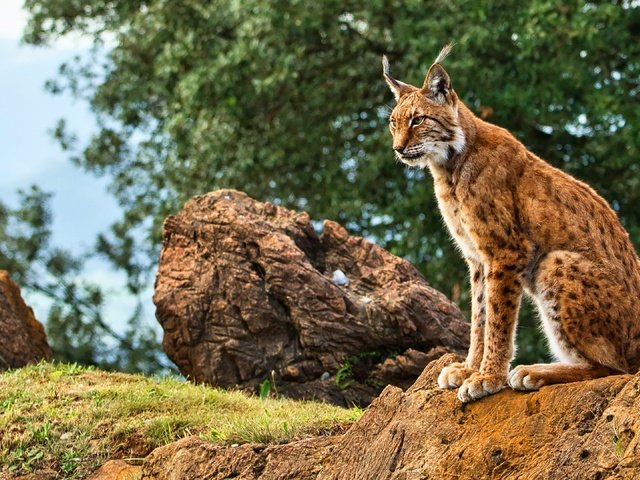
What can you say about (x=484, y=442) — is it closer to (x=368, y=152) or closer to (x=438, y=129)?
(x=438, y=129)

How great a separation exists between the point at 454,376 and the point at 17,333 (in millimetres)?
6790

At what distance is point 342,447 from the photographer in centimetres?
759

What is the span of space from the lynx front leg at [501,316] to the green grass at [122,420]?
1.94 metres

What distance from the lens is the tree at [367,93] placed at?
17.9 m

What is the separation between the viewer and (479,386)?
274 inches

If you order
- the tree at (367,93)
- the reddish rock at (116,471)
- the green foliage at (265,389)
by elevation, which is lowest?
the reddish rock at (116,471)

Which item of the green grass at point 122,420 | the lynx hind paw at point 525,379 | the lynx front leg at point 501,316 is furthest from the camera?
the green grass at point 122,420

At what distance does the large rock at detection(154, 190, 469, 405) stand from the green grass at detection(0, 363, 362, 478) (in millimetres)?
847

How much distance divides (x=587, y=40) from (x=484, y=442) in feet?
39.9

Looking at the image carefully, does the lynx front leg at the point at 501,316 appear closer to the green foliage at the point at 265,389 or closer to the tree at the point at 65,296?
the green foliage at the point at 265,389

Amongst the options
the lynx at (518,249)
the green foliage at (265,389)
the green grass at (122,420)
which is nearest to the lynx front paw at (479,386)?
the lynx at (518,249)

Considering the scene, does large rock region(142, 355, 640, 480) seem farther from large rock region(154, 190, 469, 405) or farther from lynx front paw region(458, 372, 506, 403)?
large rock region(154, 190, 469, 405)

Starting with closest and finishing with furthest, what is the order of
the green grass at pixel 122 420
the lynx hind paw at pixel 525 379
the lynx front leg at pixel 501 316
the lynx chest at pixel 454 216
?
the lynx hind paw at pixel 525 379 → the lynx front leg at pixel 501 316 → the lynx chest at pixel 454 216 → the green grass at pixel 122 420

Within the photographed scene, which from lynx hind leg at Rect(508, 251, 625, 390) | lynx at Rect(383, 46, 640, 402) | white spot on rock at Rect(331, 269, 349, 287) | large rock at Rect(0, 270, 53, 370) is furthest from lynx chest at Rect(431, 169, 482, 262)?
large rock at Rect(0, 270, 53, 370)
